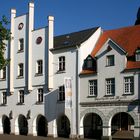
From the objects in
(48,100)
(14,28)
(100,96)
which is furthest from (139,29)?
(14,28)

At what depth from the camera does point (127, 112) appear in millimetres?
46031

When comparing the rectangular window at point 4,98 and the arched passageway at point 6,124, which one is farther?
the arched passageway at point 6,124

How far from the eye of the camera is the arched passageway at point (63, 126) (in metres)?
53.4

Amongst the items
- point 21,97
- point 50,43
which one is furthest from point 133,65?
point 21,97

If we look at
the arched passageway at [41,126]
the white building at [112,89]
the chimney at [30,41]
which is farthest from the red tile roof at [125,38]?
the arched passageway at [41,126]

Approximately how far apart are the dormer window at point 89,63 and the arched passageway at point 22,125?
12.7 m

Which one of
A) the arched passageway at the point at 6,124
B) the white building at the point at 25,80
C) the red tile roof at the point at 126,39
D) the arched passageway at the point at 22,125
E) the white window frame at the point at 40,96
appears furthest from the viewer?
the arched passageway at the point at 6,124

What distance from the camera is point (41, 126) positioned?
188ft

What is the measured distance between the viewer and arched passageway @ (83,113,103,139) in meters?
50.9

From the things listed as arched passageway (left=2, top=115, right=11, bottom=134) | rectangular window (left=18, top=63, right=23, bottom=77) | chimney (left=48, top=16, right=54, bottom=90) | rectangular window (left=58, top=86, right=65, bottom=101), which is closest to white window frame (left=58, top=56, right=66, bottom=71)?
chimney (left=48, top=16, right=54, bottom=90)

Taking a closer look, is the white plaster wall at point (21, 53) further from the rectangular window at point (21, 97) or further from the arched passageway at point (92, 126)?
the arched passageway at point (92, 126)

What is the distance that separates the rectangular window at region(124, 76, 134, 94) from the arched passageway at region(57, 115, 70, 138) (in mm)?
9952

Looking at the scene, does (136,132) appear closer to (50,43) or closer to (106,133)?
(106,133)

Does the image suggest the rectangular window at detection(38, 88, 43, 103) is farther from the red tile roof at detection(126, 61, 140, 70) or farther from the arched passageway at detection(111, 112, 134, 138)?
the red tile roof at detection(126, 61, 140, 70)
